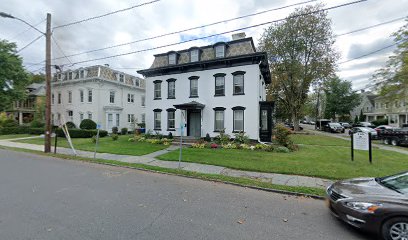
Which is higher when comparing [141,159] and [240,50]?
[240,50]

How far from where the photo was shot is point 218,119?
17.2m

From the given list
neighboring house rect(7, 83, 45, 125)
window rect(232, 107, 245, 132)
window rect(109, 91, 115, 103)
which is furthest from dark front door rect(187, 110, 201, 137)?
neighboring house rect(7, 83, 45, 125)

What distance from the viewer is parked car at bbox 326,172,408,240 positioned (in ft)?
10.8

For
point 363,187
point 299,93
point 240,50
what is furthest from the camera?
point 299,93

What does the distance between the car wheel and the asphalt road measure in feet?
1.39

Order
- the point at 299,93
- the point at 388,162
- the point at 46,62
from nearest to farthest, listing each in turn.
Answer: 1. the point at 388,162
2. the point at 46,62
3. the point at 299,93

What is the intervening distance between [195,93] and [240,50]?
526 centimetres

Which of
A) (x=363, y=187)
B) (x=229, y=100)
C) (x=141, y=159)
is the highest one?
(x=229, y=100)

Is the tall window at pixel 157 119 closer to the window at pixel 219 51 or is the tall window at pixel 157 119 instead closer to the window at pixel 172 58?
the window at pixel 172 58

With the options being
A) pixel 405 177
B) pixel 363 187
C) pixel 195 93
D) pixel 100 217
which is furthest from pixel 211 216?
pixel 195 93

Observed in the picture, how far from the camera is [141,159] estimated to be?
11.0 metres

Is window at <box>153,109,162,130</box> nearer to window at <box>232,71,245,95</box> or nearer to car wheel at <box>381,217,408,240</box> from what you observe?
window at <box>232,71,245,95</box>

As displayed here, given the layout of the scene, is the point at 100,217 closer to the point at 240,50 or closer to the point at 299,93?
the point at 240,50

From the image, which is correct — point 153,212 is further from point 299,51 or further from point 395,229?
point 299,51
